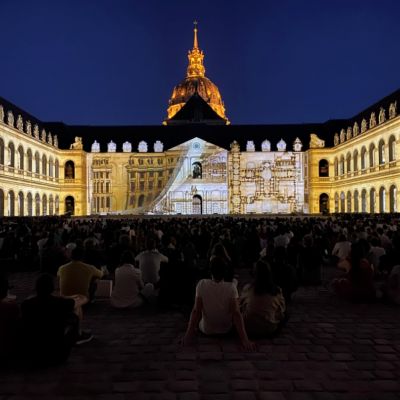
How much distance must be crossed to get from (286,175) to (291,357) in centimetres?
6086

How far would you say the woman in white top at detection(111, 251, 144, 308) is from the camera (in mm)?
10836

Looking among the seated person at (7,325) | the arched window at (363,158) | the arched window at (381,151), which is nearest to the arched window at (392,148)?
the arched window at (381,151)

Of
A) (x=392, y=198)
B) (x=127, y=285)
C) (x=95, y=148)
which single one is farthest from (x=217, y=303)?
(x=95, y=148)

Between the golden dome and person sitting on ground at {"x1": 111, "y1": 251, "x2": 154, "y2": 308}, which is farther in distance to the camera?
the golden dome

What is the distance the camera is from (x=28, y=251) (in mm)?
17828

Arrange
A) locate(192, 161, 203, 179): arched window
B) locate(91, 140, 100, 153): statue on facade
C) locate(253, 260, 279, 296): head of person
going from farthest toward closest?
Result: locate(91, 140, 100, 153): statue on facade → locate(192, 161, 203, 179): arched window → locate(253, 260, 279, 296): head of person

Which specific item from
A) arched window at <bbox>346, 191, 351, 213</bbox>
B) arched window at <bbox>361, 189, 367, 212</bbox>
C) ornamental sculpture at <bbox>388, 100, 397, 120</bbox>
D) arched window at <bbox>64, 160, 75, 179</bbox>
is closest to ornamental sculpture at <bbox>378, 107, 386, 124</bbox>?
ornamental sculpture at <bbox>388, 100, 397, 120</bbox>

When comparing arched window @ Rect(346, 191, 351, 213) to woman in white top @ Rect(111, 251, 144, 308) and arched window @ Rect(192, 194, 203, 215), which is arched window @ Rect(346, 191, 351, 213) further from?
woman in white top @ Rect(111, 251, 144, 308)

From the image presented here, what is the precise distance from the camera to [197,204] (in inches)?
2640

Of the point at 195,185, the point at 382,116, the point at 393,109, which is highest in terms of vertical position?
the point at 393,109

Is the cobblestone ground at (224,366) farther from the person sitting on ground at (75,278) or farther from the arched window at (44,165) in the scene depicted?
the arched window at (44,165)

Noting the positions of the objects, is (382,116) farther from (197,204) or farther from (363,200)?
(197,204)

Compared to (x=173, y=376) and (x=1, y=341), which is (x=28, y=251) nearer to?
(x=1, y=341)

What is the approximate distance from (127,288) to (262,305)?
3.91m
